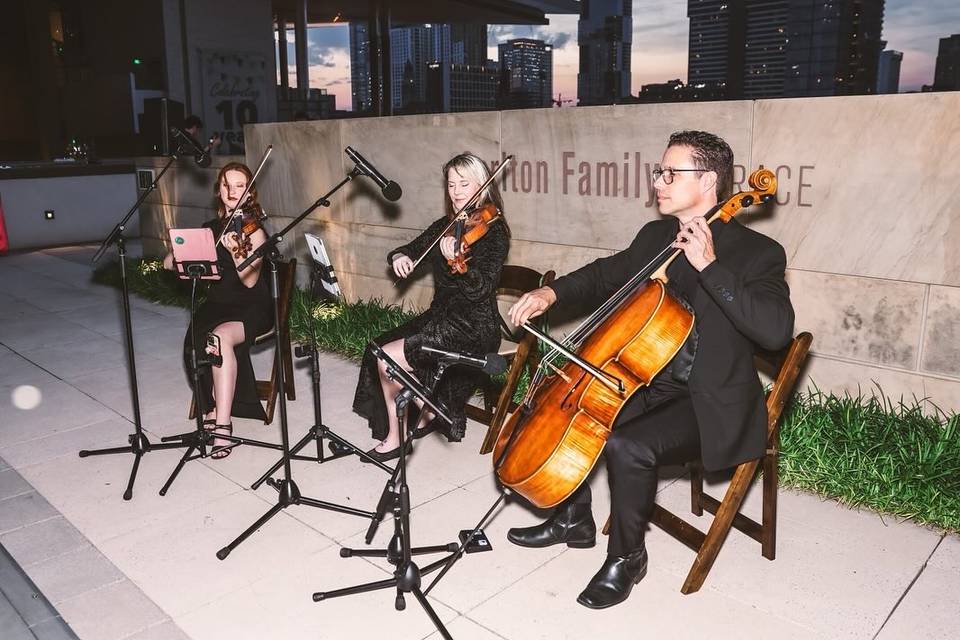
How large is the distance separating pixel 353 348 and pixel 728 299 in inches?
148

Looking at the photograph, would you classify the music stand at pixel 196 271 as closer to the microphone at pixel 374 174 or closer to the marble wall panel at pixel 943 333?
the microphone at pixel 374 174

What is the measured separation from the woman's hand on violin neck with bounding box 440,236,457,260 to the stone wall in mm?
1389

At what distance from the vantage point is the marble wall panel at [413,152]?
17.9 ft

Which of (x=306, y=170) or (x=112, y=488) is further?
Answer: (x=306, y=170)

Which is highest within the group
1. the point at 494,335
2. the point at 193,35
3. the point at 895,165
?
the point at 193,35


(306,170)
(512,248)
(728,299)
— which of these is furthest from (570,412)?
(306,170)

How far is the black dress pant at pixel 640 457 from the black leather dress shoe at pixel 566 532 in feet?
1.18

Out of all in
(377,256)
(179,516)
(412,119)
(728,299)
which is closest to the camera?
(728,299)

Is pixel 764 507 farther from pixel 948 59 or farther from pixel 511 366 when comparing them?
pixel 948 59

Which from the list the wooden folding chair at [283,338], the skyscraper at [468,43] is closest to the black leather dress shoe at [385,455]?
the wooden folding chair at [283,338]

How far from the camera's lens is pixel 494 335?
13.4 feet

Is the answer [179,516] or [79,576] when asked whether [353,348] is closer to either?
[179,516]

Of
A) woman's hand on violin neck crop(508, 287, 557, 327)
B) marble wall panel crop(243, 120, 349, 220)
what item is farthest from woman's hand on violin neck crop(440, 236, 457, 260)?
marble wall panel crop(243, 120, 349, 220)

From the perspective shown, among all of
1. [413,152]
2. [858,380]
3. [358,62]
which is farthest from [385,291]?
[358,62]
